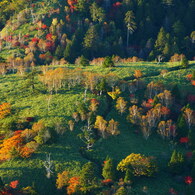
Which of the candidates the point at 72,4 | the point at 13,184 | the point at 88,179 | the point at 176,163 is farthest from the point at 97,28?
the point at 13,184

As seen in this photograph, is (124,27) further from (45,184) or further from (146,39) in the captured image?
(45,184)

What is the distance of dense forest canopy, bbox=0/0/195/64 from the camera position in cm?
15150

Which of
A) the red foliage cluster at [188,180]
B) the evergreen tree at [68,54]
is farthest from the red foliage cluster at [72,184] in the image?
the evergreen tree at [68,54]

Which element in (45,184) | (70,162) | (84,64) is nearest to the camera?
(45,184)

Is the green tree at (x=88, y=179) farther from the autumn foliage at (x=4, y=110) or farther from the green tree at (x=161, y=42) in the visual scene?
the green tree at (x=161, y=42)

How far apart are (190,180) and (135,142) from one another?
58.0 feet

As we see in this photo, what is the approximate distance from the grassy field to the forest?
254mm

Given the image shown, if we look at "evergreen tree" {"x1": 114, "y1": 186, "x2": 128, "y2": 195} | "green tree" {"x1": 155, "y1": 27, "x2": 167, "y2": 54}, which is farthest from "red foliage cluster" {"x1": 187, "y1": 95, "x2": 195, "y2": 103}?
"green tree" {"x1": 155, "y1": 27, "x2": 167, "y2": 54}

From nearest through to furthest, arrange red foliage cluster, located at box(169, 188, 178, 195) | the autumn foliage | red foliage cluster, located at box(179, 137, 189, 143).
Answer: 1. red foliage cluster, located at box(169, 188, 178, 195)
2. red foliage cluster, located at box(179, 137, 189, 143)
3. the autumn foliage

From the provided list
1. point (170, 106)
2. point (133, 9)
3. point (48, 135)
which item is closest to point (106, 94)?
point (170, 106)

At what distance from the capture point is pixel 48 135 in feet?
263

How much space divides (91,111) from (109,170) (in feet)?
77.7

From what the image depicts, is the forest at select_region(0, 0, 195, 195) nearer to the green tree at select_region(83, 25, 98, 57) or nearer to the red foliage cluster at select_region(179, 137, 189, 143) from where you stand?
the red foliage cluster at select_region(179, 137, 189, 143)

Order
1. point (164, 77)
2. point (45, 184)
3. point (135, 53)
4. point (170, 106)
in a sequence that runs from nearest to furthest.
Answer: point (45, 184)
point (170, 106)
point (164, 77)
point (135, 53)
